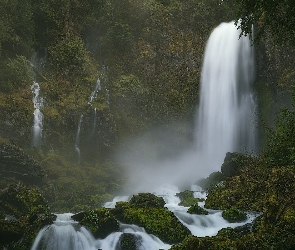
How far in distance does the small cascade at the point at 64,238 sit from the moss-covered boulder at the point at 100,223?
0.86 ft

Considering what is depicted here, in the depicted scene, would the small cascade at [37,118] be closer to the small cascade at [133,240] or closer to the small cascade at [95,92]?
the small cascade at [95,92]

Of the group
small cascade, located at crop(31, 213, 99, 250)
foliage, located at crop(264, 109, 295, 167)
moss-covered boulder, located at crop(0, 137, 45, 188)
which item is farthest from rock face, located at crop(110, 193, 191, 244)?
moss-covered boulder, located at crop(0, 137, 45, 188)

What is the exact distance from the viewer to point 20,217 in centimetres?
1366

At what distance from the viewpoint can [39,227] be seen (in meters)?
12.4

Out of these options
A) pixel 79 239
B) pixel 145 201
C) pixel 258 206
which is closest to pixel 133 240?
pixel 79 239

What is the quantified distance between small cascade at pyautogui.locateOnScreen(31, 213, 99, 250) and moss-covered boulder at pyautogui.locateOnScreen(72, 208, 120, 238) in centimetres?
26

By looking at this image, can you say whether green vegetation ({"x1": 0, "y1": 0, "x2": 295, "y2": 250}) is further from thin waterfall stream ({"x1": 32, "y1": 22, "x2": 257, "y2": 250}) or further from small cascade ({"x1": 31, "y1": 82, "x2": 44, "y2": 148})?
thin waterfall stream ({"x1": 32, "y1": 22, "x2": 257, "y2": 250})

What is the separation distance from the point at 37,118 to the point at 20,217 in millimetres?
12286

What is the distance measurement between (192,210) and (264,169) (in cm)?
419

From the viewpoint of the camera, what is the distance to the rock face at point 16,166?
748 inches

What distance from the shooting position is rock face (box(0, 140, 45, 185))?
19000mm

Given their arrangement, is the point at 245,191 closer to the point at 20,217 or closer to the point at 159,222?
the point at 159,222

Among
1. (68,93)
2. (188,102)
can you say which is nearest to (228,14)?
(188,102)

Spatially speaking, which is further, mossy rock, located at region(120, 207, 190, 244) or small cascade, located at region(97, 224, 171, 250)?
mossy rock, located at region(120, 207, 190, 244)
